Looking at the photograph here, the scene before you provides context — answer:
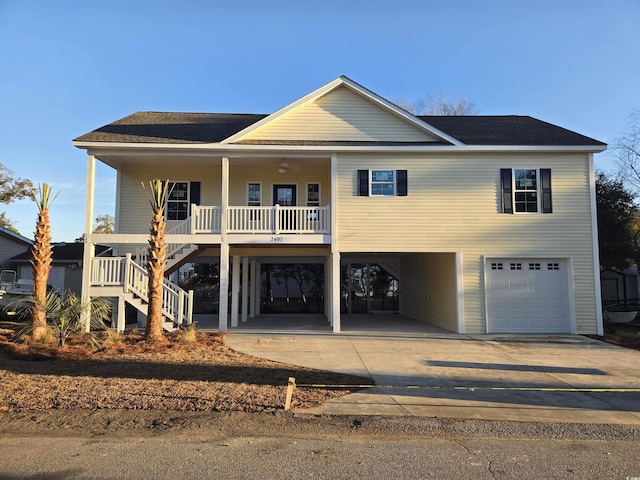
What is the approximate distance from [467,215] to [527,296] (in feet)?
10.7

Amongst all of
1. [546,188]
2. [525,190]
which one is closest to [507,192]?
[525,190]

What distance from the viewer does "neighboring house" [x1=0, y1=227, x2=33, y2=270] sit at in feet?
72.6

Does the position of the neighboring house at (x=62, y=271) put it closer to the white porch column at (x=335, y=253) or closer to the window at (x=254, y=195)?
the window at (x=254, y=195)

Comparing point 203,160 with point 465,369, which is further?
point 203,160

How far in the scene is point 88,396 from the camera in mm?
6195

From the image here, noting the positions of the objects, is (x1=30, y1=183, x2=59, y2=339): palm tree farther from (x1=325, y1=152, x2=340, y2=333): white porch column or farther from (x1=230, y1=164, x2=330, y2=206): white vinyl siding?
(x1=325, y1=152, x2=340, y2=333): white porch column

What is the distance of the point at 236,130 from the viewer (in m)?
14.9

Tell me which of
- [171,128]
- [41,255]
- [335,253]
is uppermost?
[171,128]

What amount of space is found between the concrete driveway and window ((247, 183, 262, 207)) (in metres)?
4.66

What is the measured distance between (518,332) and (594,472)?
33.0 ft

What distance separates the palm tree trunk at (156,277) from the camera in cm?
1069

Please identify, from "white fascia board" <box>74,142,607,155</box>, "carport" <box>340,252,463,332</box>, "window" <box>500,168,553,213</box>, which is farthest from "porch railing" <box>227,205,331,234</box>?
"window" <box>500,168,553,213</box>

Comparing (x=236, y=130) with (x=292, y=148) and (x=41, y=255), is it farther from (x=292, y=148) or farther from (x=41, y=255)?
(x=41, y=255)

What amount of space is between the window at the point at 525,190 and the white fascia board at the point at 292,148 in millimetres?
752
